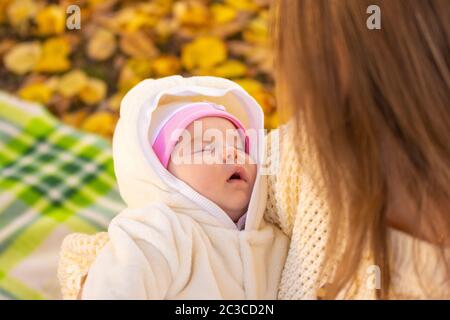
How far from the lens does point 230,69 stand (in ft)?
8.24

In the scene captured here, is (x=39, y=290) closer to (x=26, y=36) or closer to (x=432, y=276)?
(x=432, y=276)

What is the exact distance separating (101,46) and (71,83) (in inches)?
7.6

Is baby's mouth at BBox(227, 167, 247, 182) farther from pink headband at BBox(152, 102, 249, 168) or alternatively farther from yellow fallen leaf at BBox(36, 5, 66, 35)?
yellow fallen leaf at BBox(36, 5, 66, 35)

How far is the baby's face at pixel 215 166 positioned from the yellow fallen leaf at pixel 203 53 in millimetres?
1424

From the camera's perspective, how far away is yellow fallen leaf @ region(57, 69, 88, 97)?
2448mm

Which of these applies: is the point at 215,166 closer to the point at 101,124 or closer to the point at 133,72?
the point at 101,124

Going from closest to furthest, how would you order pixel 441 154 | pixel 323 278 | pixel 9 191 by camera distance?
pixel 441 154
pixel 323 278
pixel 9 191

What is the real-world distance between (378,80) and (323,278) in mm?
271

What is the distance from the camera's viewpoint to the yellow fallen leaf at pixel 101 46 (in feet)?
8.40

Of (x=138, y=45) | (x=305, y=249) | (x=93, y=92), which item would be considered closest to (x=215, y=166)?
(x=305, y=249)

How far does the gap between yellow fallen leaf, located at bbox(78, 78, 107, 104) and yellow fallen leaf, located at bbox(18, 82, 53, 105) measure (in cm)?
10

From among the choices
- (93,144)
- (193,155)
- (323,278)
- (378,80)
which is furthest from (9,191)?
(378,80)

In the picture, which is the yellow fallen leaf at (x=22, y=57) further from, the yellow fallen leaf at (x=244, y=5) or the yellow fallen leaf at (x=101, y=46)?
the yellow fallen leaf at (x=244, y=5)

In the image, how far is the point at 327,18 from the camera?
0.92 m
